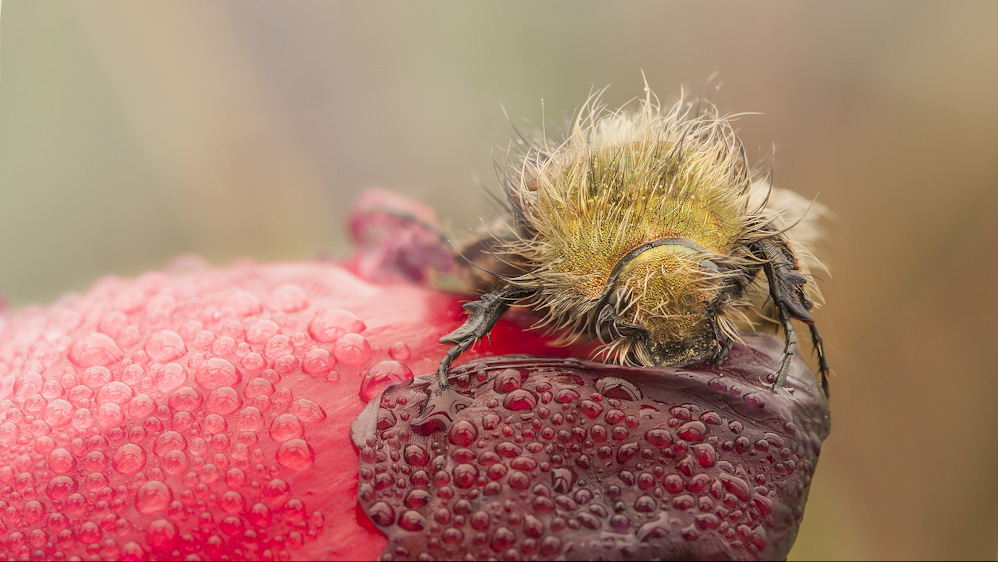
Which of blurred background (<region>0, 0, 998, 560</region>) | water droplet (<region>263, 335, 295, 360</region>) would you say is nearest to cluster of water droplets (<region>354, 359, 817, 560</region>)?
water droplet (<region>263, 335, 295, 360</region>)

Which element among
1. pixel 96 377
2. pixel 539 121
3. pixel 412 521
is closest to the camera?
pixel 412 521

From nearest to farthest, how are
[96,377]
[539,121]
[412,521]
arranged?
[412,521], [96,377], [539,121]

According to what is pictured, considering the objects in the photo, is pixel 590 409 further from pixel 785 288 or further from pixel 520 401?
pixel 785 288

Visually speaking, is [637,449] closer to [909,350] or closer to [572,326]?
[572,326]

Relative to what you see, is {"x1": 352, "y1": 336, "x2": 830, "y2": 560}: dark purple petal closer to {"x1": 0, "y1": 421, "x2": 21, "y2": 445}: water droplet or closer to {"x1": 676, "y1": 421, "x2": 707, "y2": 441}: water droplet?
{"x1": 676, "y1": 421, "x2": 707, "y2": 441}: water droplet

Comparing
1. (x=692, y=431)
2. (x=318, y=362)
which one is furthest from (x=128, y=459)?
(x=692, y=431)

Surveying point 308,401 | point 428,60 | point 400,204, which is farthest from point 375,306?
point 428,60
